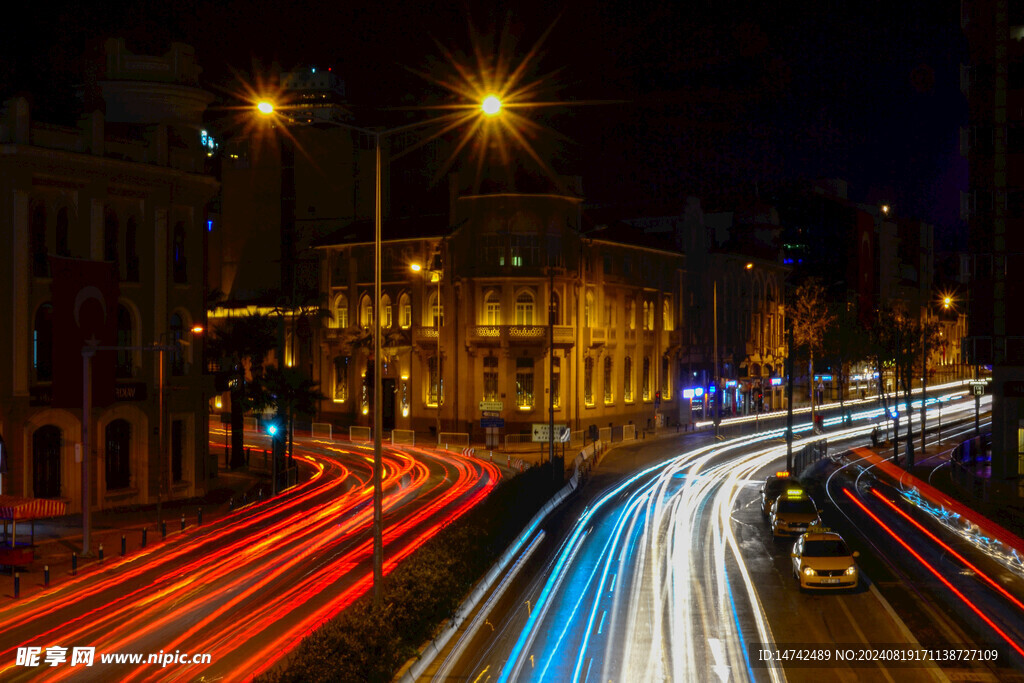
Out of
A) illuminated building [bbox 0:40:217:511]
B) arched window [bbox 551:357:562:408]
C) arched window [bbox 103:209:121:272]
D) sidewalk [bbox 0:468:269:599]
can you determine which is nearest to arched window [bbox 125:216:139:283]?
illuminated building [bbox 0:40:217:511]

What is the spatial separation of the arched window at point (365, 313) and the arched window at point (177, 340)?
92.8 feet

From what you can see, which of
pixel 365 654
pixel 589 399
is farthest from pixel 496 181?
pixel 365 654

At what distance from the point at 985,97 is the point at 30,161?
45.7 meters

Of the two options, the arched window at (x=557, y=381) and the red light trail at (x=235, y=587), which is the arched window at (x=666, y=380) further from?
the red light trail at (x=235, y=587)

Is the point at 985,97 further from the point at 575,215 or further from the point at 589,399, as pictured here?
the point at 589,399

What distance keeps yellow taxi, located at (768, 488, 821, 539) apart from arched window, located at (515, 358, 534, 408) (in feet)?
106

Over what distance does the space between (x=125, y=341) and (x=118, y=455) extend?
4.59 metres

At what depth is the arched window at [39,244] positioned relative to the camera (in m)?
35.4

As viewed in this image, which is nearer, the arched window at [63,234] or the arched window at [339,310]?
the arched window at [63,234]

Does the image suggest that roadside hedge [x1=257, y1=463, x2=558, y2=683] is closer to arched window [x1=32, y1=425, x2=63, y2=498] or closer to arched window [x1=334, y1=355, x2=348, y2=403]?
arched window [x1=32, y1=425, x2=63, y2=498]

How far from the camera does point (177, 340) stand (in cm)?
4041

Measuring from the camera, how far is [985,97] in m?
50.0

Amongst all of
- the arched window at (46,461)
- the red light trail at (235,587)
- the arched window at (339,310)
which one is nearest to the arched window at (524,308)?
the arched window at (339,310)

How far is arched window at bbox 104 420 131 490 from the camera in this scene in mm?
37656
